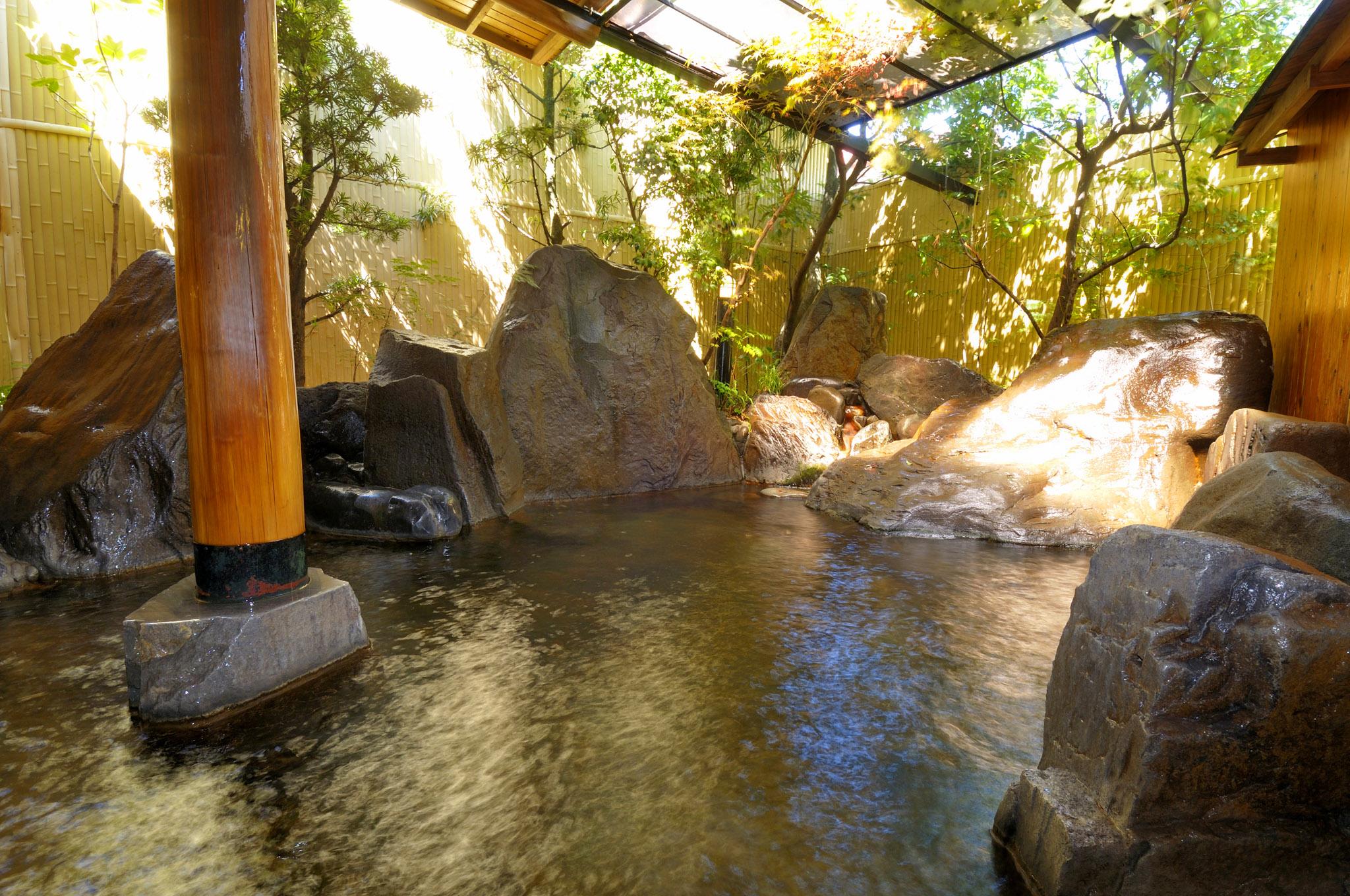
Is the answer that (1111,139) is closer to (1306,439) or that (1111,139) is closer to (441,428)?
(1306,439)

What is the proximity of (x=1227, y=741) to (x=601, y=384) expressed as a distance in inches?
252

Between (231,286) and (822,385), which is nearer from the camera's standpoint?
(231,286)

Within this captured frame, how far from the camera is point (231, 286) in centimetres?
264

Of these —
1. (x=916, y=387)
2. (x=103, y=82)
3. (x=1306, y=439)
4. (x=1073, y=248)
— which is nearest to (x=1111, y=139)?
(x=1073, y=248)

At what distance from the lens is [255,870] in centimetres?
175

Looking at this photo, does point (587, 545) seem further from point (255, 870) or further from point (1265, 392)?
point (1265, 392)

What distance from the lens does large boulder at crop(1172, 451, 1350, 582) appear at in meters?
2.05

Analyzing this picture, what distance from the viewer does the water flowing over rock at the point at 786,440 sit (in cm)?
852

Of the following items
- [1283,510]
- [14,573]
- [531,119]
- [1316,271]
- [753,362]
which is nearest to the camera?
[1283,510]

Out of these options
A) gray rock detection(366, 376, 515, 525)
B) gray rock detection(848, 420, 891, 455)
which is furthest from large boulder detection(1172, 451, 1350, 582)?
gray rock detection(848, 420, 891, 455)

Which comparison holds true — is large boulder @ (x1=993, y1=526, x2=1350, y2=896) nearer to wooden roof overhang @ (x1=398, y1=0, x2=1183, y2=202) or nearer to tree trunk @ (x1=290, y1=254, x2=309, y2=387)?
wooden roof overhang @ (x1=398, y1=0, x2=1183, y2=202)

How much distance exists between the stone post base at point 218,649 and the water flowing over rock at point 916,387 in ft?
23.9

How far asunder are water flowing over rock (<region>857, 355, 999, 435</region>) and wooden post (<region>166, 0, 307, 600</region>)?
290 inches

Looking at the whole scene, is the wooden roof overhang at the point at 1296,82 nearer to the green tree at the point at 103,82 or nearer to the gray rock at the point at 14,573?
the gray rock at the point at 14,573
